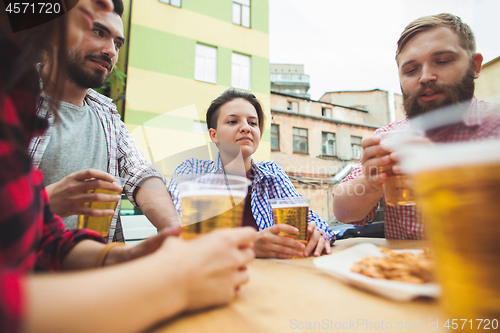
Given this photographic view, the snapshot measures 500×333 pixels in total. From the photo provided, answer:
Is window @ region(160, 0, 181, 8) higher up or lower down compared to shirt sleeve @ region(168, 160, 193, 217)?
higher up

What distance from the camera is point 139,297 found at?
39cm

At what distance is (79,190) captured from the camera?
1.13 meters

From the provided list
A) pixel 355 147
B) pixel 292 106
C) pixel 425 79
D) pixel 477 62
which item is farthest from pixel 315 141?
pixel 425 79

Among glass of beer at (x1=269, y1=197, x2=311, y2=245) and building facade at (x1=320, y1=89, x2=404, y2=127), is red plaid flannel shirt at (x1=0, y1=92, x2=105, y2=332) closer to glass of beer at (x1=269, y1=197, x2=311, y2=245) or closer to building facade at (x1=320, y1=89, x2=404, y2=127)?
glass of beer at (x1=269, y1=197, x2=311, y2=245)

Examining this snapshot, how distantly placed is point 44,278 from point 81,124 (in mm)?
1939

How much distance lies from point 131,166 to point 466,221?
79.0 inches

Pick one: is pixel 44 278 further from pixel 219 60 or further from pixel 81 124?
pixel 219 60

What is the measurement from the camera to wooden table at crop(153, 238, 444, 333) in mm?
Answer: 459

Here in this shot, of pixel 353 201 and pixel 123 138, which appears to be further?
pixel 123 138

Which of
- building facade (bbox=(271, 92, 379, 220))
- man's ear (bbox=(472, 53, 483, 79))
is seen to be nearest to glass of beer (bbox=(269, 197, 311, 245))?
man's ear (bbox=(472, 53, 483, 79))

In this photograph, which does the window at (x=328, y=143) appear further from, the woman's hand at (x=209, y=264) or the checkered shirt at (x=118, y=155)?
the woman's hand at (x=209, y=264)

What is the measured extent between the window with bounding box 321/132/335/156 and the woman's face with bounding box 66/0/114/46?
60.0 feet

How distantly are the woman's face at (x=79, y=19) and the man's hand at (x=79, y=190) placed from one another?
617 mm

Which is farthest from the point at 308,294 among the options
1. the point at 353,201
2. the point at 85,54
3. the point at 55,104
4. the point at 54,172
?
the point at 85,54
